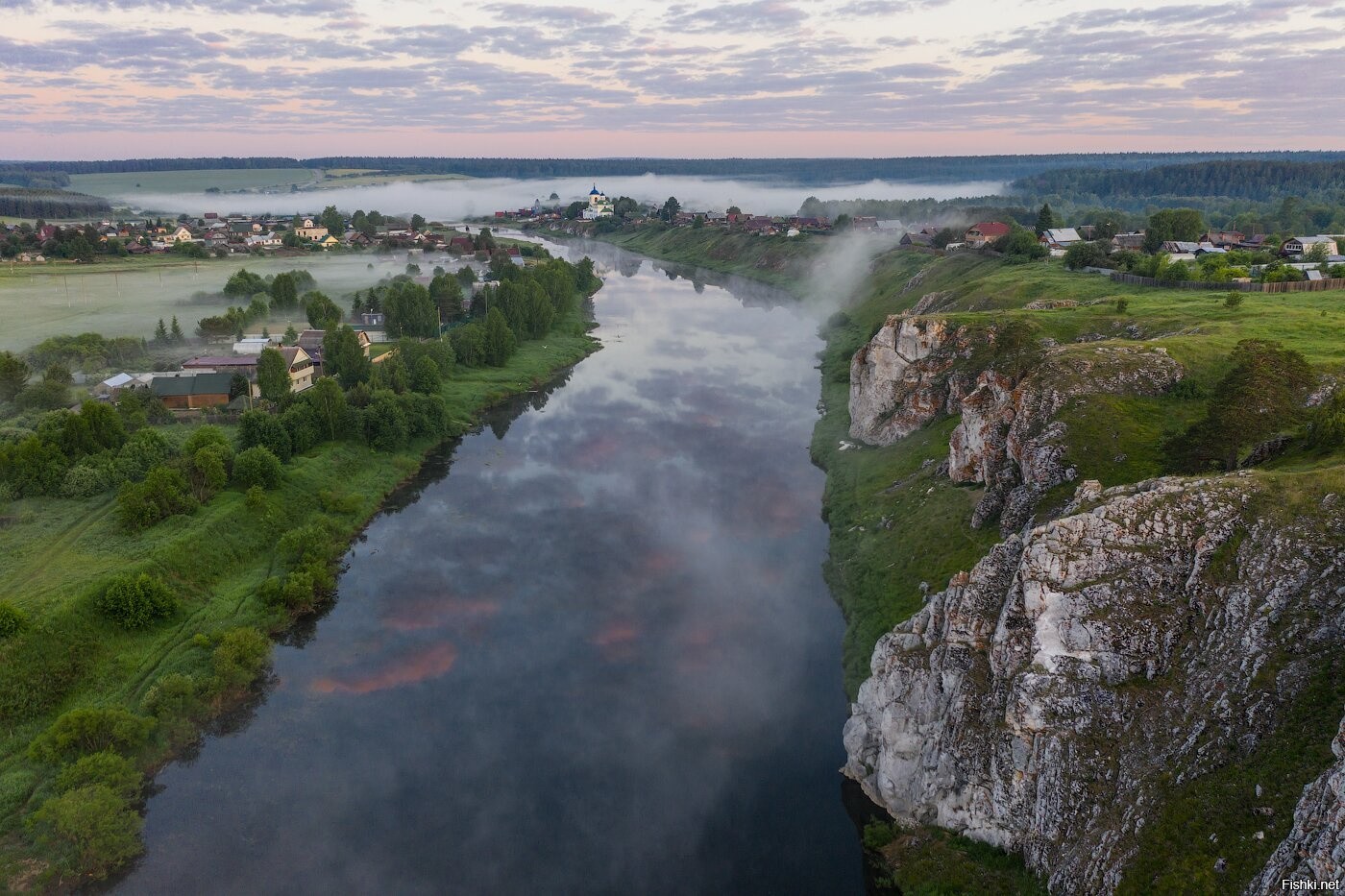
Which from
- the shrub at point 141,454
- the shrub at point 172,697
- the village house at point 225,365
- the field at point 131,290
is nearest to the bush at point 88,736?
the shrub at point 172,697

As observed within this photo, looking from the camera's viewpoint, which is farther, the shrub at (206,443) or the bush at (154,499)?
the shrub at (206,443)

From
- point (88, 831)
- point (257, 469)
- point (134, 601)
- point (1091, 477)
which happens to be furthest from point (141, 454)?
point (1091, 477)

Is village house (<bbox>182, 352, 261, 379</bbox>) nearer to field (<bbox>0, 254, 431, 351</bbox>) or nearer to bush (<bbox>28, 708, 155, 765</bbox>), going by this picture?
field (<bbox>0, 254, 431, 351</bbox>)

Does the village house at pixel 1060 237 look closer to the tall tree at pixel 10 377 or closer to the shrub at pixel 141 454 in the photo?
the shrub at pixel 141 454

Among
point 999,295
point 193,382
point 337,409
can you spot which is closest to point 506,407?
point 337,409

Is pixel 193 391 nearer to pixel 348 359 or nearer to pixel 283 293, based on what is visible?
pixel 348 359

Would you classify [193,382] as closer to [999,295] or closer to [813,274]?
[999,295]

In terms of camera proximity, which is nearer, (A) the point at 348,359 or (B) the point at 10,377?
(B) the point at 10,377
